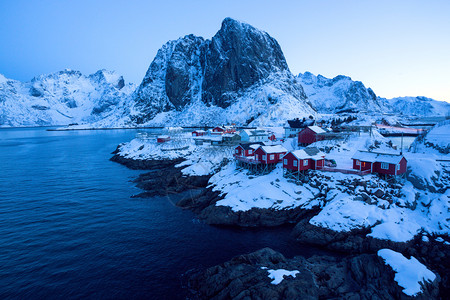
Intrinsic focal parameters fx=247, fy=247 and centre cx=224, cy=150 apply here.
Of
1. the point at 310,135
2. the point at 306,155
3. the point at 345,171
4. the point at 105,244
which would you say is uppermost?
the point at 310,135

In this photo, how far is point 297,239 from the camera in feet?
93.8

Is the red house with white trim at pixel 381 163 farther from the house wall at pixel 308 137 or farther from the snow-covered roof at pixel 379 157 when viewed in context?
the house wall at pixel 308 137

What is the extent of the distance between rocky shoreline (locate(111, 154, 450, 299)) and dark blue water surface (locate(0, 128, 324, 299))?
6.43 feet

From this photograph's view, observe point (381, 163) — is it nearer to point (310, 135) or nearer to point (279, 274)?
point (310, 135)

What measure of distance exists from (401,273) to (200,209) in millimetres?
25650

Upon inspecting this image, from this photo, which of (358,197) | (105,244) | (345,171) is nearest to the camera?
(105,244)

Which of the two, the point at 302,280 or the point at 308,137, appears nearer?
the point at 302,280

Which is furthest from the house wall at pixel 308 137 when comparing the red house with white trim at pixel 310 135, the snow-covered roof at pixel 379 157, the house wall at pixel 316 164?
the snow-covered roof at pixel 379 157

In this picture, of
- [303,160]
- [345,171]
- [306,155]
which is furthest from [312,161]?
[345,171]

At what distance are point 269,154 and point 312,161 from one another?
306 inches

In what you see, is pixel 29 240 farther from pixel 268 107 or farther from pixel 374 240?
pixel 268 107

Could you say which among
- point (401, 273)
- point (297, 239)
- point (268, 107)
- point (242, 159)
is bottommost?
point (297, 239)

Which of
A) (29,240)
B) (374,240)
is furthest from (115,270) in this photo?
(374,240)

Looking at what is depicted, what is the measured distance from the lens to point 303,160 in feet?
132
